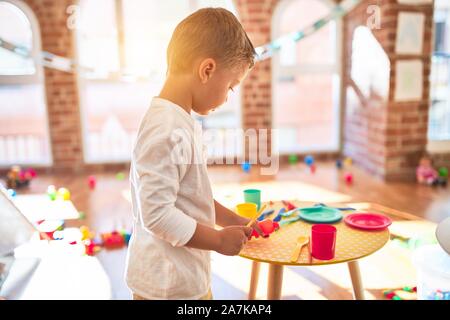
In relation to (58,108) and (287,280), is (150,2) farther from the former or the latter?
(287,280)

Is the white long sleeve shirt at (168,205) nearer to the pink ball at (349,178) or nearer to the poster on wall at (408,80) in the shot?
the pink ball at (349,178)

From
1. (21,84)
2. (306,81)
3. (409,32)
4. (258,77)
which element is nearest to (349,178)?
(409,32)

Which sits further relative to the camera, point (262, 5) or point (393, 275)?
point (262, 5)

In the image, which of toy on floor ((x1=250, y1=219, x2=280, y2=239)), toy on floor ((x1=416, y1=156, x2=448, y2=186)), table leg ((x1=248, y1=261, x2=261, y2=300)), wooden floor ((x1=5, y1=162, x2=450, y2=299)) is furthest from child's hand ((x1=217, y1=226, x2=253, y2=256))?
toy on floor ((x1=416, y1=156, x2=448, y2=186))

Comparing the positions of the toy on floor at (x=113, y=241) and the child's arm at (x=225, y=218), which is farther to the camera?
the toy on floor at (x=113, y=241)

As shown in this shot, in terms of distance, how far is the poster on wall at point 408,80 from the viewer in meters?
3.09

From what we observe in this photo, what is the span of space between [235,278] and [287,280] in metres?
0.20

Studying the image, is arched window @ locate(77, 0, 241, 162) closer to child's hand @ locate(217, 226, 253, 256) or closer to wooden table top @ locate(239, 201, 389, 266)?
wooden table top @ locate(239, 201, 389, 266)

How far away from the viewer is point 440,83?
345 centimetres

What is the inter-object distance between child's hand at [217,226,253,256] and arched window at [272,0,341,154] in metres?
3.04

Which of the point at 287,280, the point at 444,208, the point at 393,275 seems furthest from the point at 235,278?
the point at 444,208

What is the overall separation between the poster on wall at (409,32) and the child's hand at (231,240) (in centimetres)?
262

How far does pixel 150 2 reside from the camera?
12.3 ft

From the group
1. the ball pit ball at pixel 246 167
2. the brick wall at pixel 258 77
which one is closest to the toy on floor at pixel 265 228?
the ball pit ball at pixel 246 167
